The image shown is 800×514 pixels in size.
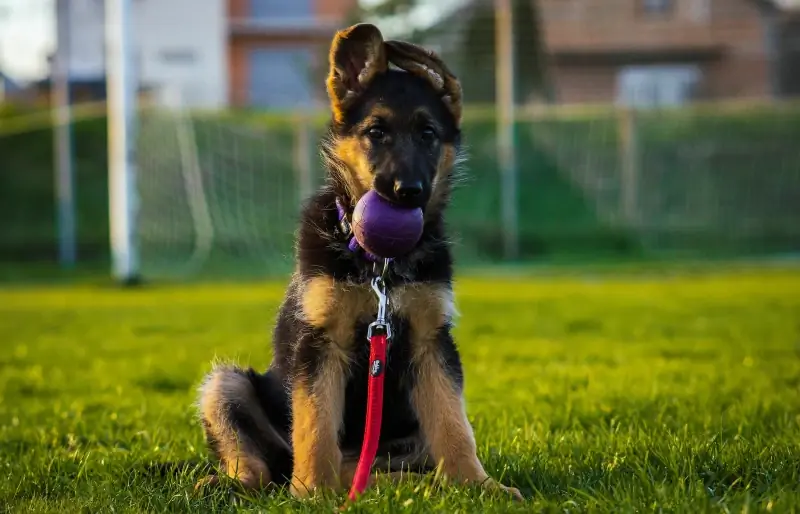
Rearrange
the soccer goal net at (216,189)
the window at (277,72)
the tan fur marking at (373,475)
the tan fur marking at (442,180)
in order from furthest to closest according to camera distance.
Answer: the window at (277,72) < the soccer goal net at (216,189) < the tan fur marking at (442,180) < the tan fur marking at (373,475)

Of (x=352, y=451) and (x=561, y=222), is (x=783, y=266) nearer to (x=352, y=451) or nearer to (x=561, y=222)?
(x=561, y=222)

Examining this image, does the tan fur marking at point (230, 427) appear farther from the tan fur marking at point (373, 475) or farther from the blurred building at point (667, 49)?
the blurred building at point (667, 49)

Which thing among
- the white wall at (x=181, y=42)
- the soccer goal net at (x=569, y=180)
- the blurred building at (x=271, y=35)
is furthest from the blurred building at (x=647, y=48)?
the white wall at (x=181, y=42)

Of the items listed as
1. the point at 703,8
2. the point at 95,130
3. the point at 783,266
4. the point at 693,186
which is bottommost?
the point at 783,266

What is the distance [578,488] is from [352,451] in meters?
1.01

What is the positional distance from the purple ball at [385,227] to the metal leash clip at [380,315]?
13 centimetres

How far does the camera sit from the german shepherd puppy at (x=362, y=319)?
3783 mm

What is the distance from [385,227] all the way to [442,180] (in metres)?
0.64

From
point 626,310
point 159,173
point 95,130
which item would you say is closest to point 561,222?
point 159,173

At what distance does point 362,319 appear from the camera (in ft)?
12.6

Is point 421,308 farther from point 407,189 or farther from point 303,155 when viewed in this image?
point 303,155

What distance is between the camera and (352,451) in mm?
4121

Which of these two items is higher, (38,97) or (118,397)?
(38,97)

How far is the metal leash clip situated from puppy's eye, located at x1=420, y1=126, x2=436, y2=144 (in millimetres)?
598
